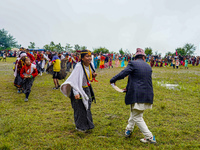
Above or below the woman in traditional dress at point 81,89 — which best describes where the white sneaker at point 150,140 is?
below

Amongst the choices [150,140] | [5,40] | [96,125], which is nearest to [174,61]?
[96,125]

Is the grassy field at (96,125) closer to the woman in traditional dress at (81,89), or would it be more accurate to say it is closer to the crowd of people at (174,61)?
the woman in traditional dress at (81,89)

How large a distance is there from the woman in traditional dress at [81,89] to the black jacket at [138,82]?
92cm

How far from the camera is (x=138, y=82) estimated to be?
337 cm

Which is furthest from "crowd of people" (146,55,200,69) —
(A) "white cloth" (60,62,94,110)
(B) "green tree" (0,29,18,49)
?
(B) "green tree" (0,29,18,49)

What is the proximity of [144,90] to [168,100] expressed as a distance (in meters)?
3.89

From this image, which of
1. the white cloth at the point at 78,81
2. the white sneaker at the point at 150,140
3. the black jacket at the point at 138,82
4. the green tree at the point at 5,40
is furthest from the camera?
the green tree at the point at 5,40

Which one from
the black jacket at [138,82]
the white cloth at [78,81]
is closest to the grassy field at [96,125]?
the white cloth at [78,81]

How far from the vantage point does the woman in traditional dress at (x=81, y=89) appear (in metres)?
3.83

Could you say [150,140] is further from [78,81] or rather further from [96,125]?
[78,81]

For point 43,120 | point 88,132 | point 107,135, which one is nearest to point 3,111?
point 43,120

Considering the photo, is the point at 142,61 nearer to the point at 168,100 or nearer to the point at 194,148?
the point at 194,148

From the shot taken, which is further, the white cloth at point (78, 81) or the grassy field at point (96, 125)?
the white cloth at point (78, 81)

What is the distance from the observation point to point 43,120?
469 centimetres
